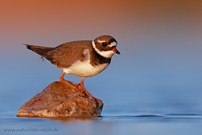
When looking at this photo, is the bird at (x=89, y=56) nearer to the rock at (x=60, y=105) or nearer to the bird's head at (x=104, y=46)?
the bird's head at (x=104, y=46)

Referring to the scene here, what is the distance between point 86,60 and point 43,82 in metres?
4.48

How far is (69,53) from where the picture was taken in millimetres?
15172

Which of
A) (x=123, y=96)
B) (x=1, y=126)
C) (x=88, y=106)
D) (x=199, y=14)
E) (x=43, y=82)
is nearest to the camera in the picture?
(x=1, y=126)

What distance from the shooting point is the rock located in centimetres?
1417

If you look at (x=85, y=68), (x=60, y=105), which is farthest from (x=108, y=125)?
(x=85, y=68)

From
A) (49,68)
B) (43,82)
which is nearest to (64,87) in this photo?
(43,82)

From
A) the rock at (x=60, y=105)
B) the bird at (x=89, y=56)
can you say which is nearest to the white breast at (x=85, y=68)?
the bird at (x=89, y=56)

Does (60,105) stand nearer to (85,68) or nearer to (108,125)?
(85,68)

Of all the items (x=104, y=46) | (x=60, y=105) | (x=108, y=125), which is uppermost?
(x=104, y=46)

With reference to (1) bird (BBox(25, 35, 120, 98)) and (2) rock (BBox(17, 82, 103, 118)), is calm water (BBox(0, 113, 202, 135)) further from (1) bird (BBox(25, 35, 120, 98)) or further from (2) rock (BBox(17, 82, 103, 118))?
(1) bird (BBox(25, 35, 120, 98))

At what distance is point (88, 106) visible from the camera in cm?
1447

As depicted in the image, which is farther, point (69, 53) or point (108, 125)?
point (69, 53)

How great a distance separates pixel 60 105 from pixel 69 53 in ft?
4.34

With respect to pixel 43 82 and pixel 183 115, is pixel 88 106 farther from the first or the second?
pixel 43 82
